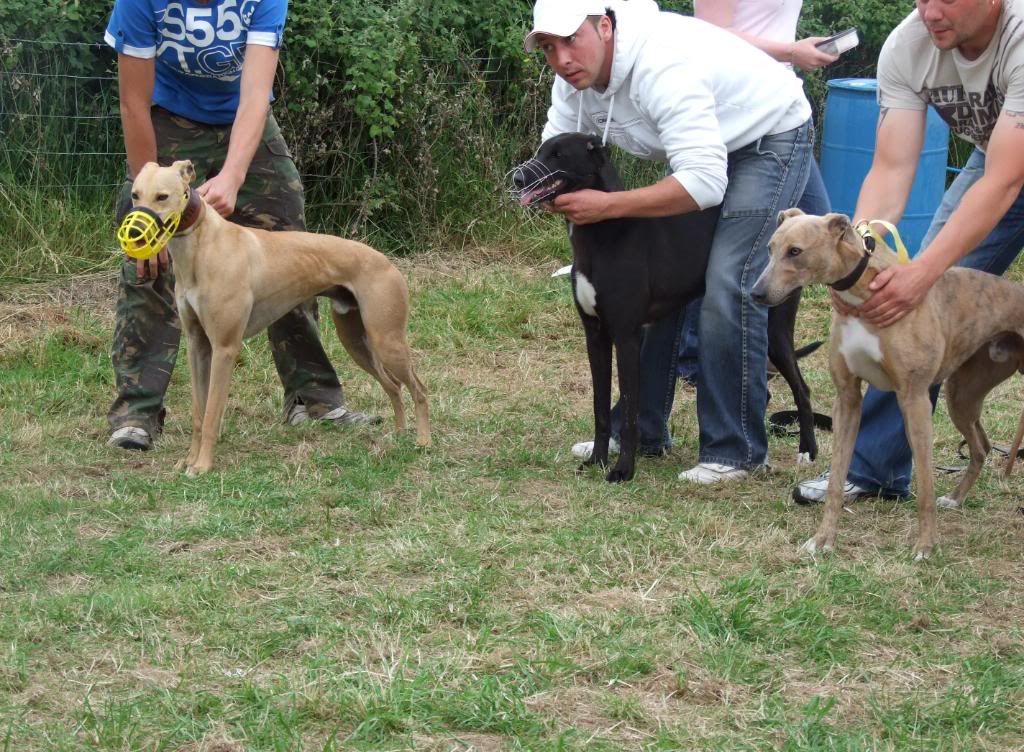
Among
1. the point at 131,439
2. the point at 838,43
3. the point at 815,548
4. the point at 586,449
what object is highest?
the point at 838,43

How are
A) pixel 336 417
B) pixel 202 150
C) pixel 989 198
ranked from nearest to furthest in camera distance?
pixel 989 198 < pixel 202 150 < pixel 336 417

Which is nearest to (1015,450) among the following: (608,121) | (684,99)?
(684,99)

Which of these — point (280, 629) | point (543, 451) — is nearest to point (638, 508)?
point (543, 451)

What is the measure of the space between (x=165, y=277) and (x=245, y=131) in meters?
0.81

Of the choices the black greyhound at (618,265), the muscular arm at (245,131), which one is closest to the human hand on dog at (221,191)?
the muscular arm at (245,131)

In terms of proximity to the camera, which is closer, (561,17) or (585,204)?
(561,17)

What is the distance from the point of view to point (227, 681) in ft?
10.8

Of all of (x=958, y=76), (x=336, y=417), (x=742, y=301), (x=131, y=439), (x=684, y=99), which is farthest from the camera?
(x=336, y=417)

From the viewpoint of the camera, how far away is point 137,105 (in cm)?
541

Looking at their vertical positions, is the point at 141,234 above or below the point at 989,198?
below

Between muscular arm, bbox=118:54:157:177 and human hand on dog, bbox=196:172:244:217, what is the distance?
12.6 inches

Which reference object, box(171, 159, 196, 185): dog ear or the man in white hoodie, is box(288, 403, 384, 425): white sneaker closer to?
box(171, 159, 196, 185): dog ear

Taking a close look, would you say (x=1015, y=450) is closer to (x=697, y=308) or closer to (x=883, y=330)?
(x=883, y=330)

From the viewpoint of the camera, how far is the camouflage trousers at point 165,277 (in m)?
5.71
